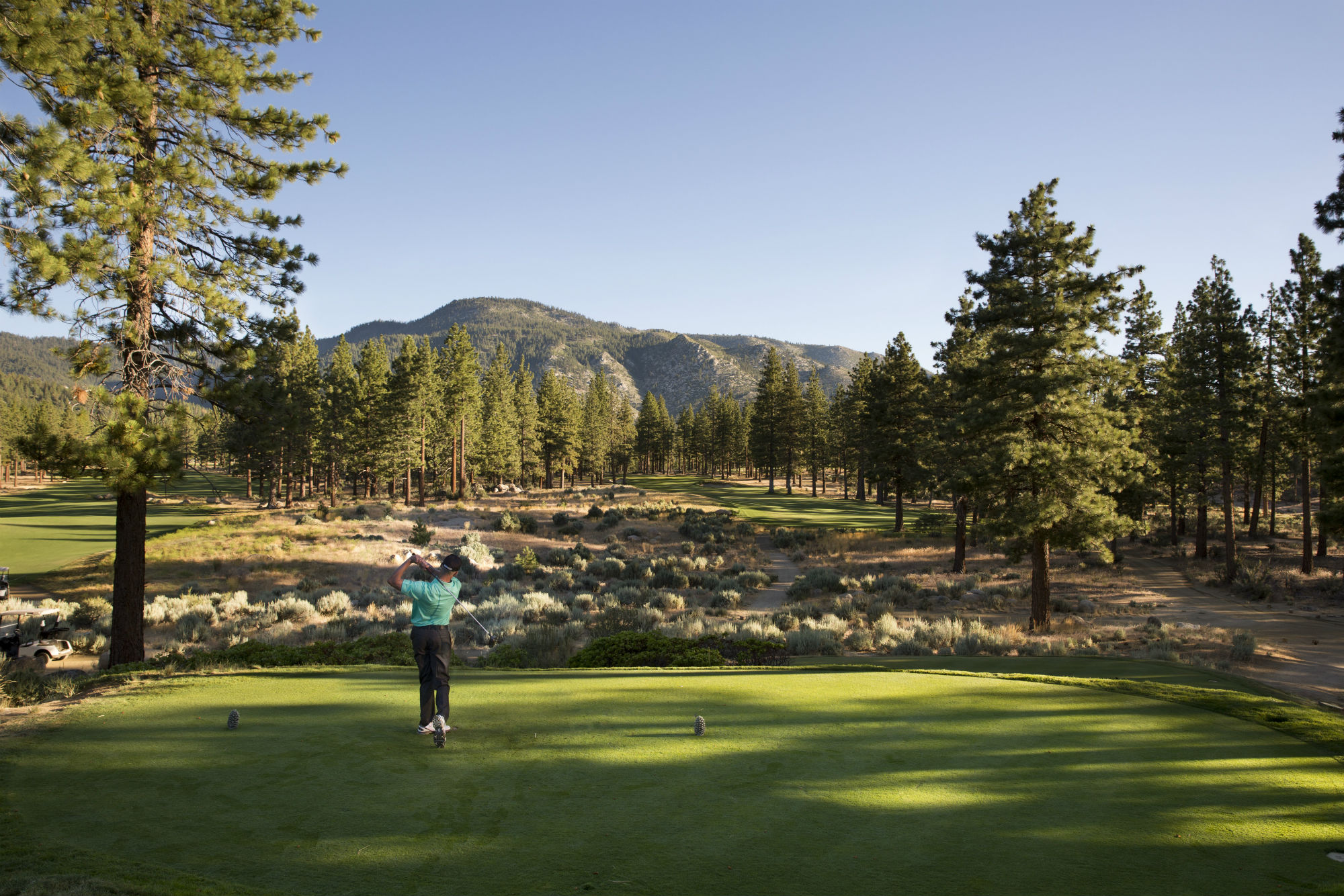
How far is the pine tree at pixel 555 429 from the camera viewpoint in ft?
286

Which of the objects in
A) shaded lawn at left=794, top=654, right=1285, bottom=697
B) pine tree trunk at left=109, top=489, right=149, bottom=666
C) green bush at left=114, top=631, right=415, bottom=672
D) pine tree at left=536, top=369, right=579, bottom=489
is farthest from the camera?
pine tree at left=536, top=369, right=579, bottom=489

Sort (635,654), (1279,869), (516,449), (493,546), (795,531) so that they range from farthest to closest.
Result: (516,449) < (795,531) < (493,546) < (635,654) < (1279,869)

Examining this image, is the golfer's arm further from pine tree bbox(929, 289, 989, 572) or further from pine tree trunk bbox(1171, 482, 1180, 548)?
pine tree trunk bbox(1171, 482, 1180, 548)

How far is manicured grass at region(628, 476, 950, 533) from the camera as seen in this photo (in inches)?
2013

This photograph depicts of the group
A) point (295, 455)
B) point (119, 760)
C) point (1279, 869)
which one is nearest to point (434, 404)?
point (295, 455)

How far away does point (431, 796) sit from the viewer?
5.31 metres

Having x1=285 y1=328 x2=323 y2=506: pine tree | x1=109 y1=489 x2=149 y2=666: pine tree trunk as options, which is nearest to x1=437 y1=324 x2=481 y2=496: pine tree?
x1=285 y1=328 x2=323 y2=506: pine tree

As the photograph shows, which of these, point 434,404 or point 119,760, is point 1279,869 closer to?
point 119,760

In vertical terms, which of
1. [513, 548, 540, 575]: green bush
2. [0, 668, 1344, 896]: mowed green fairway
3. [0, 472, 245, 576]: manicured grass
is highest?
[0, 668, 1344, 896]: mowed green fairway

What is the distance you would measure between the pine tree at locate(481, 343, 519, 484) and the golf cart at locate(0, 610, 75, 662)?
60.3m

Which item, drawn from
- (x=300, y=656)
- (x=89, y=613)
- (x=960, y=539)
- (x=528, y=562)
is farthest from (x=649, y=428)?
(x=300, y=656)

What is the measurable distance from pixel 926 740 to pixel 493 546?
33.3 metres

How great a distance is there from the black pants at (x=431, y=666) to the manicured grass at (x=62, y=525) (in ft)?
26.7

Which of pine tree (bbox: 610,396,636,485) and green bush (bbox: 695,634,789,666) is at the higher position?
pine tree (bbox: 610,396,636,485)
